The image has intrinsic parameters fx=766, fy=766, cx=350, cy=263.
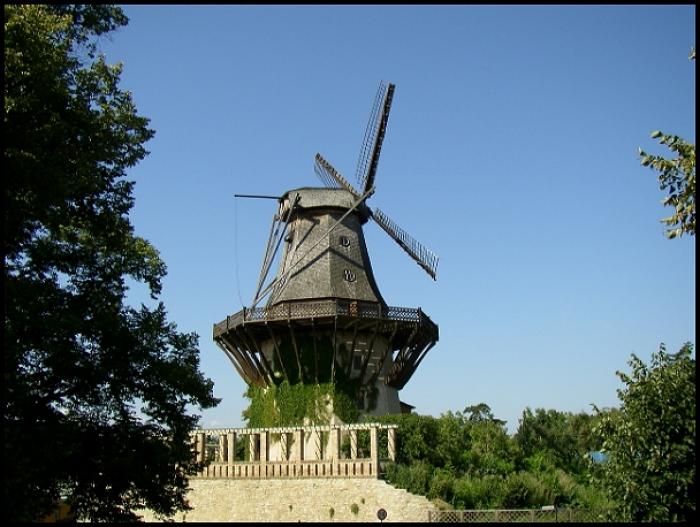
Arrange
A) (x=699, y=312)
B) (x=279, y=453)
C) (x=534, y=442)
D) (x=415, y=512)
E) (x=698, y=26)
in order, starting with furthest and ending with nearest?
(x=534, y=442), (x=279, y=453), (x=415, y=512), (x=698, y=26), (x=699, y=312)

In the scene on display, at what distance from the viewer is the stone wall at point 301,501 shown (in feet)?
71.4

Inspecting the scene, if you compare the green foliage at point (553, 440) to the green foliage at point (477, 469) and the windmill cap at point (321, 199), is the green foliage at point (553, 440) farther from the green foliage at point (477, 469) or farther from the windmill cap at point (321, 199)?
the windmill cap at point (321, 199)

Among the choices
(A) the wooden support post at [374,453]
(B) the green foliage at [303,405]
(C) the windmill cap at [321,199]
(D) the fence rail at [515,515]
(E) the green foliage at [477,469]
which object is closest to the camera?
(D) the fence rail at [515,515]

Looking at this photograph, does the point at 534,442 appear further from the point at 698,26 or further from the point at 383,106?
the point at 698,26

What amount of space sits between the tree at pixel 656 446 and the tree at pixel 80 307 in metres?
7.84

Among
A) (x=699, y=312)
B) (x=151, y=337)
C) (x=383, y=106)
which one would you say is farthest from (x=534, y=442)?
(x=699, y=312)

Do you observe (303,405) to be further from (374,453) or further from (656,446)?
(656,446)

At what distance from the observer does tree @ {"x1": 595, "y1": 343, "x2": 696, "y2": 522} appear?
12594mm

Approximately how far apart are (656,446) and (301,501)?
13.1 metres

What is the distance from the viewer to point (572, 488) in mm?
23344

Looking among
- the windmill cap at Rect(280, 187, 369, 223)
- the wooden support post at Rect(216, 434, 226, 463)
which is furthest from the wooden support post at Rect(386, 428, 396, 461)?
the windmill cap at Rect(280, 187, 369, 223)

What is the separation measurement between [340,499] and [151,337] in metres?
10.3

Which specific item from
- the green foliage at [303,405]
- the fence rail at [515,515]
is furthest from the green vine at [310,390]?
the fence rail at [515,515]

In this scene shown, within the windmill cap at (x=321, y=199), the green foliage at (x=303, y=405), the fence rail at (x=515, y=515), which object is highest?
the windmill cap at (x=321, y=199)
